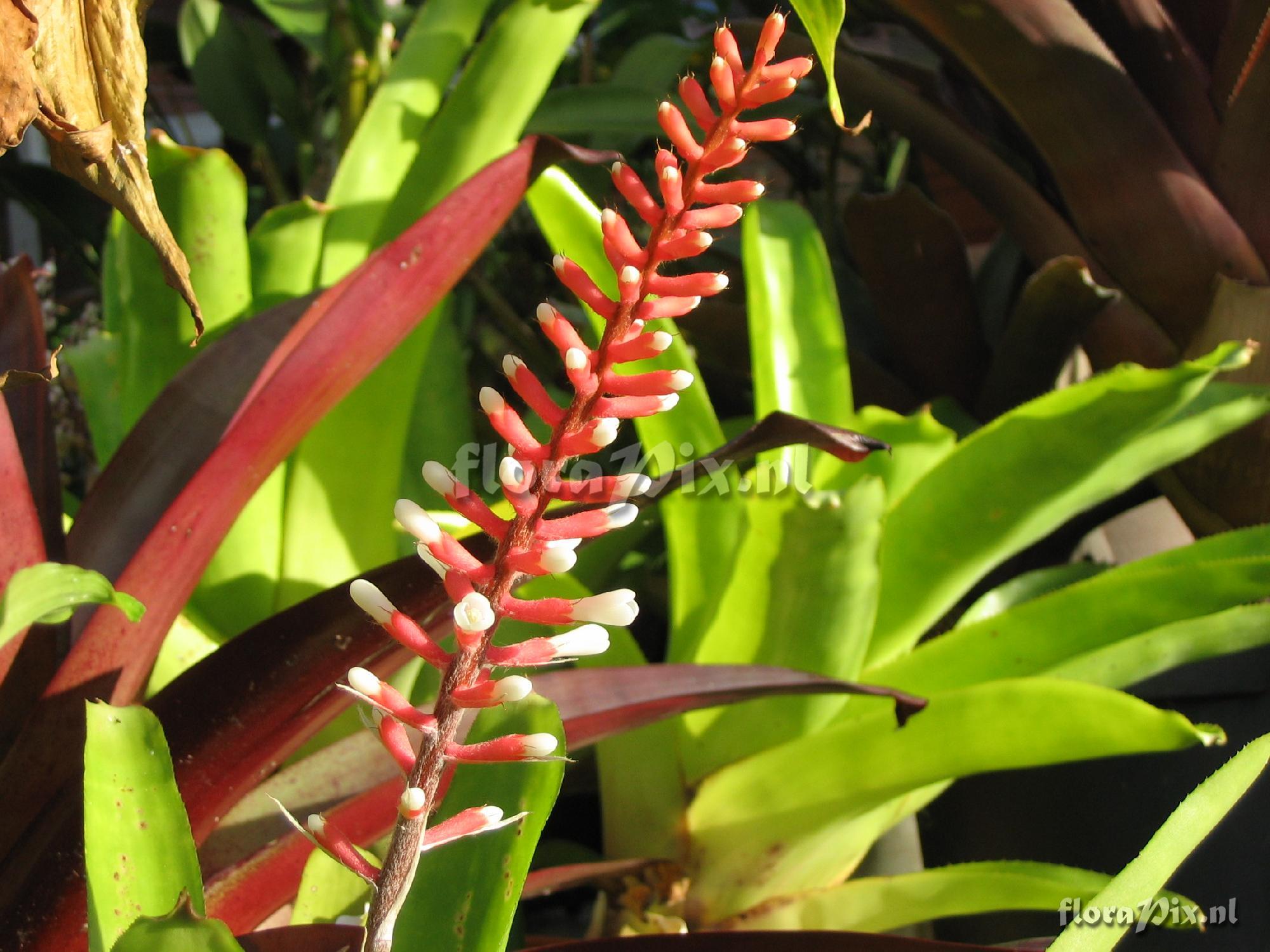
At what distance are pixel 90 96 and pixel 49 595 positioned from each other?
13cm

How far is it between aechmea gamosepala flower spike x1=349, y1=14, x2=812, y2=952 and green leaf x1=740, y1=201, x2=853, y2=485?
15.5 inches

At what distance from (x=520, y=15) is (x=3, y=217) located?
177 centimetres

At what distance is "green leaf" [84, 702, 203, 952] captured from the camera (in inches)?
12.0

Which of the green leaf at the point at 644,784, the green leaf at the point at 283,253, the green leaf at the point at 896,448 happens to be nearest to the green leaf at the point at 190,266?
the green leaf at the point at 283,253

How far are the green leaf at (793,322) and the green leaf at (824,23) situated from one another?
39 centimetres

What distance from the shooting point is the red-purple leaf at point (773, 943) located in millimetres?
361

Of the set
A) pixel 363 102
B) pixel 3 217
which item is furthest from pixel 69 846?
pixel 3 217

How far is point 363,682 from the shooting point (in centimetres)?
22

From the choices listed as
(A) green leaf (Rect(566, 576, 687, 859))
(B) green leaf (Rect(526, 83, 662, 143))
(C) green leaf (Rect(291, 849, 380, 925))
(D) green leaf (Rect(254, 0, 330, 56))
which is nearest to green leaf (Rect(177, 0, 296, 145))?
(D) green leaf (Rect(254, 0, 330, 56))

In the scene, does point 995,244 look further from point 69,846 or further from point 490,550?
Result: point 69,846

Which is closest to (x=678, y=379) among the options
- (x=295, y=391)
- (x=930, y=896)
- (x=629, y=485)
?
(x=629, y=485)

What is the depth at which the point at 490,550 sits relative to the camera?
44 cm

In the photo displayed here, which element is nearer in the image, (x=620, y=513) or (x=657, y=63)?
(x=620, y=513)

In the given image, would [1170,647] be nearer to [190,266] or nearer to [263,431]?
[263,431]
